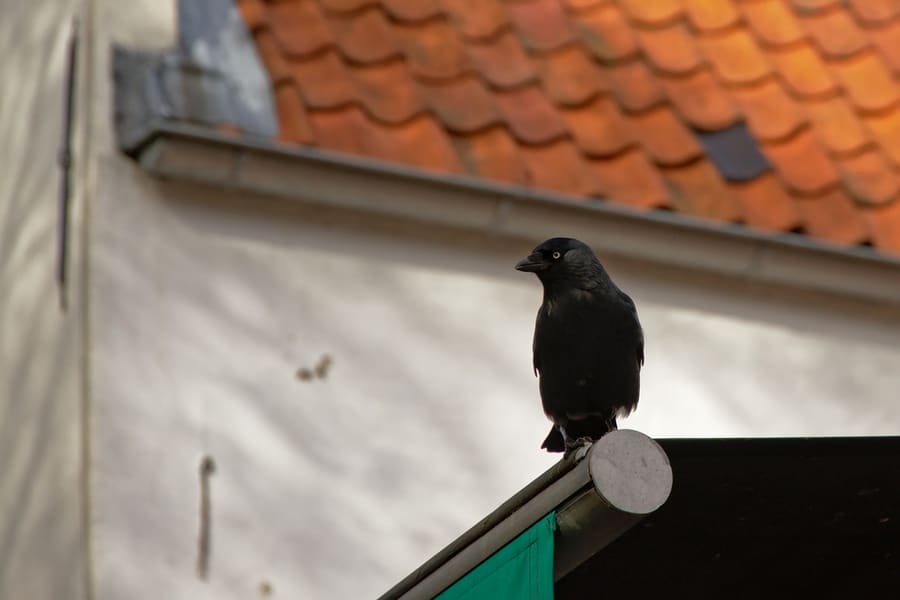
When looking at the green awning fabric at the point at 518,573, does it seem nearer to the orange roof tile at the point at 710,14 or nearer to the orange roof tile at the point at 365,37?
the orange roof tile at the point at 365,37

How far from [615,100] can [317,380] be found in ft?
5.60

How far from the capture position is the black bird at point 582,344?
4512 mm

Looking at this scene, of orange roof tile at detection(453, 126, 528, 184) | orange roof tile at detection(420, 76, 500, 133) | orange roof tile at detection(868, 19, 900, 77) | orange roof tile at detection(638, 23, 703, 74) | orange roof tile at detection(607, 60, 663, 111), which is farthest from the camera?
orange roof tile at detection(868, 19, 900, 77)

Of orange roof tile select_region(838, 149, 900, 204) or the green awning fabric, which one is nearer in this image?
the green awning fabric

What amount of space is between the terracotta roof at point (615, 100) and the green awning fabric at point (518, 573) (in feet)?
10.5

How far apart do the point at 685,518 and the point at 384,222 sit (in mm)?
3486

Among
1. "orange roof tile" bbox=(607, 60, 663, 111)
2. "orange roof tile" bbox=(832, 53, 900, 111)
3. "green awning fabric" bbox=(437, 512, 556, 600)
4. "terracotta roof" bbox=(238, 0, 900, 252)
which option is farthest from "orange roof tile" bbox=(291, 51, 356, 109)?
"green awning fabric" bbox=(437, 512, 556, 600)

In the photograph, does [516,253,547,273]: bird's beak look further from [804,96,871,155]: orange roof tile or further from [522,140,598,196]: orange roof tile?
[804,96,871,155]: orange roof tile

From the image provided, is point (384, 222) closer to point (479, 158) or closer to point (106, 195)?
point (479, 158)

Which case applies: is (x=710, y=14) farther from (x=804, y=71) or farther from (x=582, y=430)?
(x=582, y=430)

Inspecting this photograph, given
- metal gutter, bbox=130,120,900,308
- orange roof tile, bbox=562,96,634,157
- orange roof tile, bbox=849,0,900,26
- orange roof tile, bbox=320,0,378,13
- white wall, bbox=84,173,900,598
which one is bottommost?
white wall, bbox=84,173,900,598

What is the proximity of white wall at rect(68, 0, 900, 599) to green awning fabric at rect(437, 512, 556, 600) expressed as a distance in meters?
2.62

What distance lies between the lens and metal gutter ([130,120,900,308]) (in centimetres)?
615

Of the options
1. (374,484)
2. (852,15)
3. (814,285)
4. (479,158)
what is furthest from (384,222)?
(852,15)
